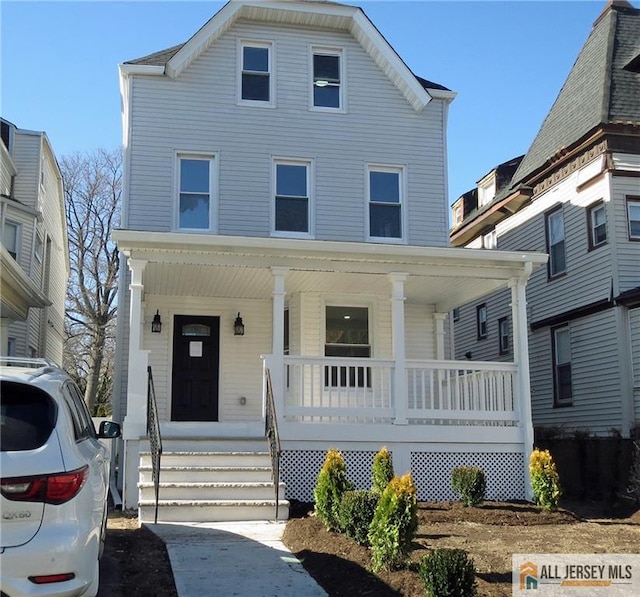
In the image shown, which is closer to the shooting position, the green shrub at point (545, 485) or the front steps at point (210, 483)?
the front steps at point (210, 483)

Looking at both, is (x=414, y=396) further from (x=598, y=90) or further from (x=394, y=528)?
(x=598, y=90)

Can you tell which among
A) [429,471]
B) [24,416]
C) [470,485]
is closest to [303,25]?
[429,471]

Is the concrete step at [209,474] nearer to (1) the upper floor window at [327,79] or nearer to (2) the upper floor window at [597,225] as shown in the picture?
(1) the upper floor window at [327,79]

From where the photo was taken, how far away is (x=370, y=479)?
11.0 m

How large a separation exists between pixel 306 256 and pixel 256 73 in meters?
4.88

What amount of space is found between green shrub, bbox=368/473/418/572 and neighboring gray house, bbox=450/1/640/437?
950 centimetres

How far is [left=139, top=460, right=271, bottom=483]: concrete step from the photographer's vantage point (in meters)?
9.41

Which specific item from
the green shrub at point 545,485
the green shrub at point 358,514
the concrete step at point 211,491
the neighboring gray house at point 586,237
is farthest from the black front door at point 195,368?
the neighboring gray house at point 586,237

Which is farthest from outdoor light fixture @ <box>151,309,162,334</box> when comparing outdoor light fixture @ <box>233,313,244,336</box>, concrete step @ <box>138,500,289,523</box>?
concrete step @ <box>138,500,289,523</box>

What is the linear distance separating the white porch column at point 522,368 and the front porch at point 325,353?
0.06ft

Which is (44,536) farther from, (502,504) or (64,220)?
(64,220)

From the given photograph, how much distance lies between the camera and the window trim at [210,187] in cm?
1341

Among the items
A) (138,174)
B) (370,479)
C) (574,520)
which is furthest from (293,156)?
(574,520)

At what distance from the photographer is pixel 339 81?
14617 millimetres
